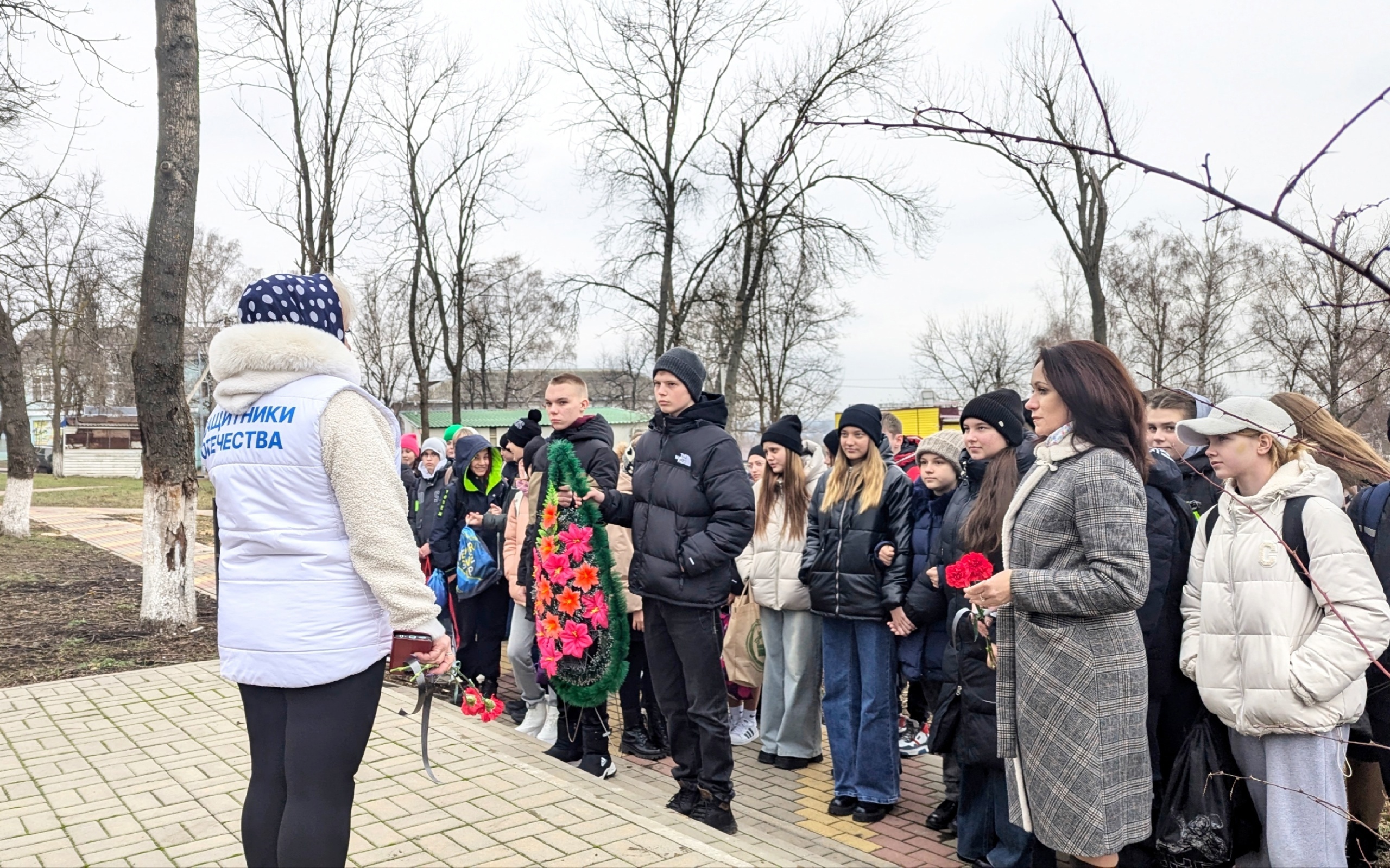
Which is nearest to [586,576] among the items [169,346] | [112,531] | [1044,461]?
[1044,461]

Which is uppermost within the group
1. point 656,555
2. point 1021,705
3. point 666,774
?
point 656,555

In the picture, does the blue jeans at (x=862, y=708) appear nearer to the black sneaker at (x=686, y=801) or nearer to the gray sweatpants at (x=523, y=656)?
the black sneaker at (x=686, y=801)

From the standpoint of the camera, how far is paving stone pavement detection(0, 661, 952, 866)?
386 cm

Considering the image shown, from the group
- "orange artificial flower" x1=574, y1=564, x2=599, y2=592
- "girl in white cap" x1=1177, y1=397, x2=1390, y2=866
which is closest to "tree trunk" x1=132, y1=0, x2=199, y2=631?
"orange artificial flower" x1=574, y1=564, x2=599, y2=592

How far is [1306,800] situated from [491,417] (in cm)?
5874

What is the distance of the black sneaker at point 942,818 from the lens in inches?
189

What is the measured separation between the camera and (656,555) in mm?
4738

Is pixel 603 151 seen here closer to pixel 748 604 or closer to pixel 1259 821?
pixel 748 604

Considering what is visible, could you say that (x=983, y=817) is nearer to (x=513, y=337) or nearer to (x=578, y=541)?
(x=578, y=541)

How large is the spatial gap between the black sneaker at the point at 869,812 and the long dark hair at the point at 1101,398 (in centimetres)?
235

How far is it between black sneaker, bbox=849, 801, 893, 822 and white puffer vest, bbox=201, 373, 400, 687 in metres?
3.01

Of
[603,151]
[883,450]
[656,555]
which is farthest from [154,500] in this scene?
[603,151]

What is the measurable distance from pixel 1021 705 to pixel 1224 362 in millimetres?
26131

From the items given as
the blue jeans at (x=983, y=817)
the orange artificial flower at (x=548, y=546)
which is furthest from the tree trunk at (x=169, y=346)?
the blue jeans at (x=983, y=817)
